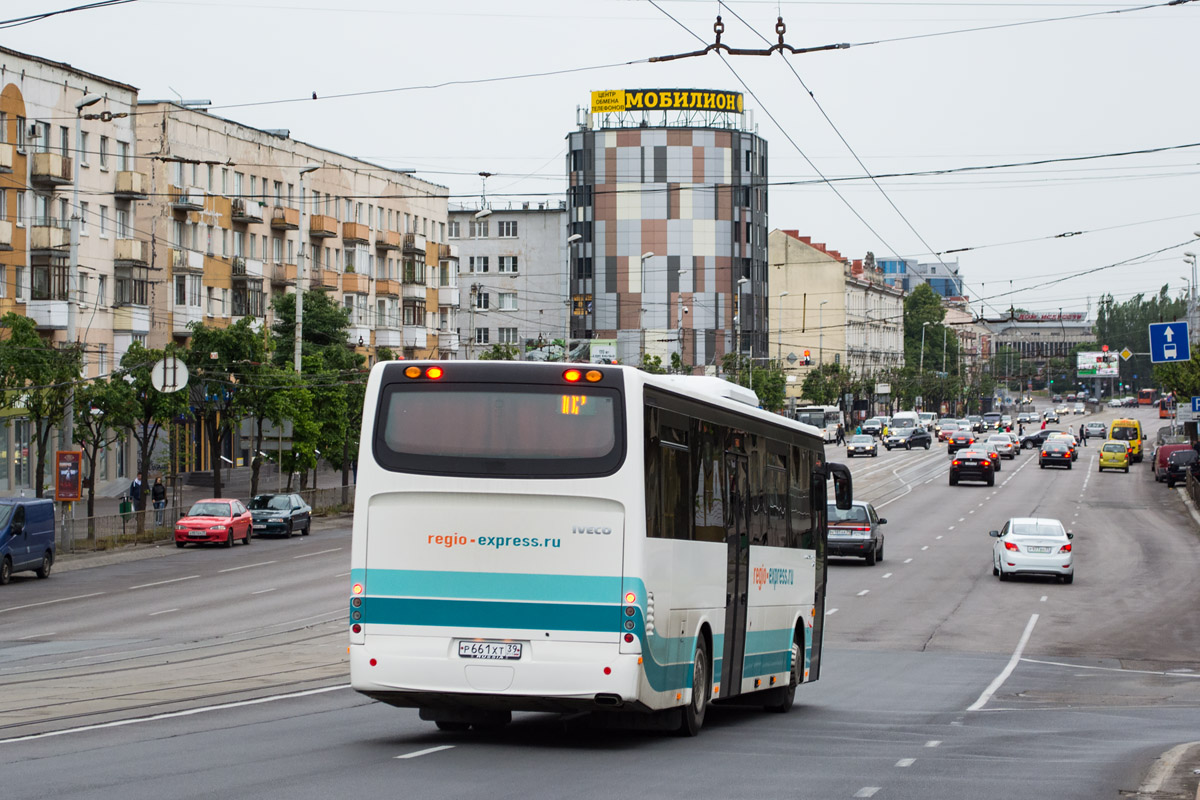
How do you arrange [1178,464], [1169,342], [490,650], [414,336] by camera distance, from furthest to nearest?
1. [414,336]
2. [1178,464]
3. [1169,342]
4. [490,650]

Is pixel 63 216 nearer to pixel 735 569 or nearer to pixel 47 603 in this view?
pixel 47 603

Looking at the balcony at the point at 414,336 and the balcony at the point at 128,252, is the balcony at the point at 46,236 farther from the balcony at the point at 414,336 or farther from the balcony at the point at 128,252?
the balcony at the point at 414,336

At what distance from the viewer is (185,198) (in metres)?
69.9

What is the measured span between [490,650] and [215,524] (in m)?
38.3

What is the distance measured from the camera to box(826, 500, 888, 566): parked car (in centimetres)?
4322

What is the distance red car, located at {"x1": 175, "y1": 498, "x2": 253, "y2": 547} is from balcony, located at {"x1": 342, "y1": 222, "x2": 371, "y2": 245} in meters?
36.5

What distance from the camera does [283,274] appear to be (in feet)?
262

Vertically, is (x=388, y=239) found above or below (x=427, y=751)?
above

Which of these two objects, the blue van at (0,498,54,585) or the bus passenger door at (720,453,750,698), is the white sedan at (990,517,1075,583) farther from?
the bus passenger door at (720,453,750,698)

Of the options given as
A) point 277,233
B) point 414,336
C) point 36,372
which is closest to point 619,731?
point 36,372

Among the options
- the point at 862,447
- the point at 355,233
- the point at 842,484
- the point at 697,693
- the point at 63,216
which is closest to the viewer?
the point at 697,693

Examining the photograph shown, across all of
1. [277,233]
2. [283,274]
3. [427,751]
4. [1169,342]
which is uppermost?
[277,233]

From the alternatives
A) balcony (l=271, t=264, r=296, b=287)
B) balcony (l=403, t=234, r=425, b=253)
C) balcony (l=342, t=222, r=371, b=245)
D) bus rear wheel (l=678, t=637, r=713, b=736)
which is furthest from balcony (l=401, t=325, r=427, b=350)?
bus rear wheel (l=678, t=637, r=713, b=736)

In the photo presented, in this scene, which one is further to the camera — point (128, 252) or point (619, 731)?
point (128, 252)
